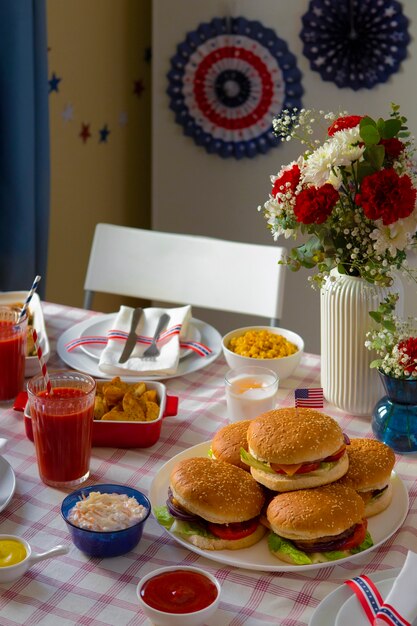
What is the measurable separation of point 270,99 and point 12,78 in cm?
93

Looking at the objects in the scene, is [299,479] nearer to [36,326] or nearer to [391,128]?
[391,128]

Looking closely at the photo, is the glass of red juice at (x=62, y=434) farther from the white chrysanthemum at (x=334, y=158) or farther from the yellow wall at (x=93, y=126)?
the yellow wall at (x=93, y=126)

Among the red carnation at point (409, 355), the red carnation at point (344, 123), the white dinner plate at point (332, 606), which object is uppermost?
the red carnation at point (344, 123)

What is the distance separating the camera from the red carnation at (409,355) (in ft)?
4.59

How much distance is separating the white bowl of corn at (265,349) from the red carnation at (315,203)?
1.18 ft

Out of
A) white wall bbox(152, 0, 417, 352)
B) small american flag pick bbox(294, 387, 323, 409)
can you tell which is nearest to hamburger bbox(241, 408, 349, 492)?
small american flag pick bbox(294, 387, 323, 409)

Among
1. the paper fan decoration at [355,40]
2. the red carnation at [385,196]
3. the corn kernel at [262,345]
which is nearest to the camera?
the red carnation at [385,196]

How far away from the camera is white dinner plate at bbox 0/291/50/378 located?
5.74 ft

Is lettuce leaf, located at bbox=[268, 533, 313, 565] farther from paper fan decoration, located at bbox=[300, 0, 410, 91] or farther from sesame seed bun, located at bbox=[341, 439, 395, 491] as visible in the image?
paper fan decoration, located at bbox=[300, 0, 410, 91]

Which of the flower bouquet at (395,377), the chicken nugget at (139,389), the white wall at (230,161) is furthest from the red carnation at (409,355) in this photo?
the white wall at (230,161)

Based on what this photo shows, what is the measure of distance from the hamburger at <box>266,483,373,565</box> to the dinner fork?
0.66 m

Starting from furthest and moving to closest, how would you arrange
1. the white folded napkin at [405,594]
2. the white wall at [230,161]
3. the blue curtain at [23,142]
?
1. the white wall at [230,161]
2. the blue curtain at [23,142]
3. the white folded napkin at [405,594]

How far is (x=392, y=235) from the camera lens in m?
1.44

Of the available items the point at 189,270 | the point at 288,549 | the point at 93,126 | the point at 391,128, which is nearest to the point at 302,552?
the point at 288,549
